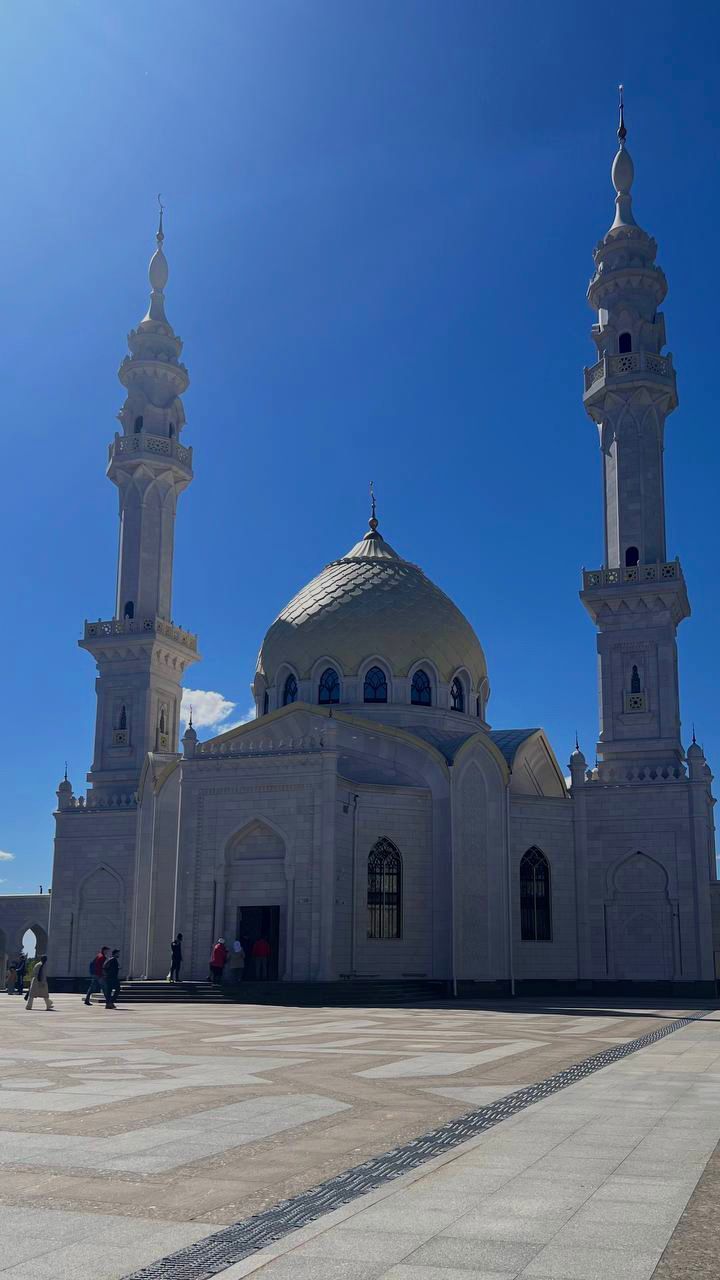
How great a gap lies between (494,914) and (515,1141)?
97.8 feet

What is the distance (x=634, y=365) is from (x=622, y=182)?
28.4ft

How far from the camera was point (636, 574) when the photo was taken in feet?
Result: 132

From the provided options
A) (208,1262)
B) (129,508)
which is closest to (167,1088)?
(208,1262)

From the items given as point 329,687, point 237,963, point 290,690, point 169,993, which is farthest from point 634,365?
point 169,993

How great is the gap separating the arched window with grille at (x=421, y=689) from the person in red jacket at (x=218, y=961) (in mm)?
13078

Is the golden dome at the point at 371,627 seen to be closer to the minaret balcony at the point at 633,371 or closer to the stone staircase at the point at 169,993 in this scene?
the minaret balcony at the point at 633,371

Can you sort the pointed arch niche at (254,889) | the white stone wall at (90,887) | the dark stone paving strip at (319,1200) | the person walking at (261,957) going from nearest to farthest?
the dark stone paving strip at (319,1200) < the person walking at (261,957) < the pointed arch niche at (254,889) < the white stone wall at (90,887)

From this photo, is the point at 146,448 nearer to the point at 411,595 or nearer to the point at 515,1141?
the point at 411,595

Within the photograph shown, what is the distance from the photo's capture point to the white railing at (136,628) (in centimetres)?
4503

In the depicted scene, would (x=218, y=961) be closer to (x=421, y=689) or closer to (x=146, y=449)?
(x=421, y=689)

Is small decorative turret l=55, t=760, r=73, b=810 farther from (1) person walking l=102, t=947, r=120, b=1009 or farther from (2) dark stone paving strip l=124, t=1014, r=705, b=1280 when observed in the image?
(2) dark stone paving strip l=124, t=1014, r=705, b=1280

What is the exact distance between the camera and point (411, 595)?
4566cm

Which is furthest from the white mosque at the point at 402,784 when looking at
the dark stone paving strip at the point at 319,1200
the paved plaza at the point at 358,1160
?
the dark stone paving strip at the point at 319,1200

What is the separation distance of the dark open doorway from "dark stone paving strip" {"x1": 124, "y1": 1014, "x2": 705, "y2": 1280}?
2558 cm
